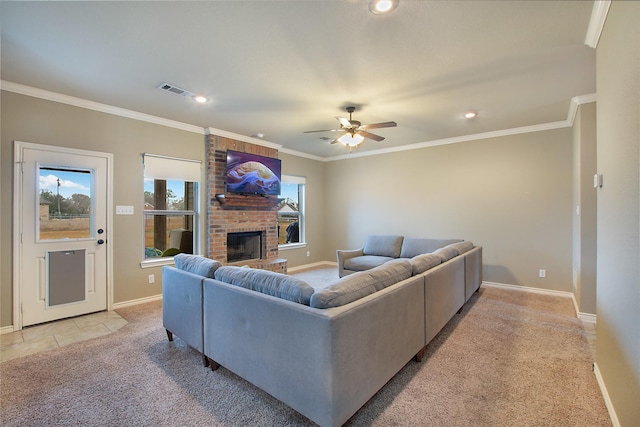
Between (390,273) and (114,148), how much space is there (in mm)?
3862

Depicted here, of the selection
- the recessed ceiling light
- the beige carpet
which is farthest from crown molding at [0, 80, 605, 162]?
the recessed ceiling light

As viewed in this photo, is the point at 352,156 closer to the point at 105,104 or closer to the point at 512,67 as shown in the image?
the point at 512,67

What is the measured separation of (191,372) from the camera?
226 cm

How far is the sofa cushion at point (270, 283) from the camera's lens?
1751mm

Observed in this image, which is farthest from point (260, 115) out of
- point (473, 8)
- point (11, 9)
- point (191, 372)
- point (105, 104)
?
point (191, 372)

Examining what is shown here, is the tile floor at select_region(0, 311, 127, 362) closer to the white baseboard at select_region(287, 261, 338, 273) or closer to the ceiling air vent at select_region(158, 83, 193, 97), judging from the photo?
the ceiling air vent at select_region(158, 83, 193, 97)

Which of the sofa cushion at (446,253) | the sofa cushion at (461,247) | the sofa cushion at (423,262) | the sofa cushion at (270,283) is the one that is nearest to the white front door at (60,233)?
the sofa cushion at (270,283)

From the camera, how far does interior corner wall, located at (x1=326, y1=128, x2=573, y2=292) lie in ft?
14.3

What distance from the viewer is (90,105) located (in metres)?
A: 3.56

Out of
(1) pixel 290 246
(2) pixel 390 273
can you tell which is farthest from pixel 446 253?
(1) pixel 290 246

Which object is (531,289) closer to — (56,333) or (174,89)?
(174,89)

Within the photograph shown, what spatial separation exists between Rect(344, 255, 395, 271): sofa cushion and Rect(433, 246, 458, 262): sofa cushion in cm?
148

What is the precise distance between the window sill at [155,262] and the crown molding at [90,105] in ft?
6.55

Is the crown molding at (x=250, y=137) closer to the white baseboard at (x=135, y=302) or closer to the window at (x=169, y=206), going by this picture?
the window at (x=169, y=206)
